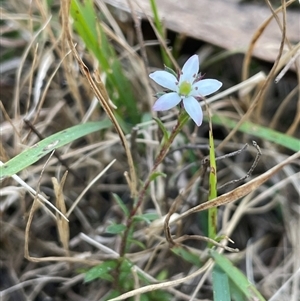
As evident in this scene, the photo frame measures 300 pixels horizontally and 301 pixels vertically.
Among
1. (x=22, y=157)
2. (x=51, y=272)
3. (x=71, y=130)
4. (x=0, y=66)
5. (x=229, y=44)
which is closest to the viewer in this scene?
(x=22, y=157)

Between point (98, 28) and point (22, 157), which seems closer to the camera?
point (22, 157)

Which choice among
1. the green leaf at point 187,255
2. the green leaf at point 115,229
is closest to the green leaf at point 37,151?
the green leaf at point 115,229

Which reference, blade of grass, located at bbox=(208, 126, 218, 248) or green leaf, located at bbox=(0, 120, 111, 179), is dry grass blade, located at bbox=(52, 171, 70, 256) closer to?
green leaf, located at bbox=(0, 120, 111, 179)

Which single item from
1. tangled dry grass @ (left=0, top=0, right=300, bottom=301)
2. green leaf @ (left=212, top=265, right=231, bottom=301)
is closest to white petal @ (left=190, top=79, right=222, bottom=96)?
tangled dry grass @ (left=0, top=0, right=300, bottom=301)

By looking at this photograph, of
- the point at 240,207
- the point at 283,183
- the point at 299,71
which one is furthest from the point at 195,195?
the point at 299,71

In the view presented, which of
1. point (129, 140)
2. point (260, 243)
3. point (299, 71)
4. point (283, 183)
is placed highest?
point (299, 71)

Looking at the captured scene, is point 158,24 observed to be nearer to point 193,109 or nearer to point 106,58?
point 106,58

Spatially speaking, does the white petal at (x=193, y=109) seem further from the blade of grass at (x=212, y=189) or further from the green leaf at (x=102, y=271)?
the green leaf at (x=102, y=271)

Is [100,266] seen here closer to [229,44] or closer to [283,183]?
[283,183]
